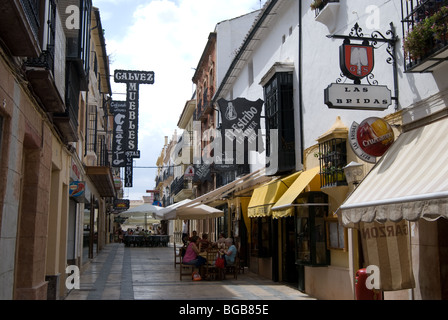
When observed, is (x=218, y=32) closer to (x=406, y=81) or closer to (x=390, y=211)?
(x=406, y=81)

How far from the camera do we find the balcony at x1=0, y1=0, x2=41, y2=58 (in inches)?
216

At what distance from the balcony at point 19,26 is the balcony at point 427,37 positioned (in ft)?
17.5

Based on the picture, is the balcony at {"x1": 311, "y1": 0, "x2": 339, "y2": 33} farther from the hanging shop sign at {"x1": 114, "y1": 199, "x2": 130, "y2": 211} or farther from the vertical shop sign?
the hanging shop sign at {"x1": 114, "y1": 199, "x2": 130, "y2": 211}

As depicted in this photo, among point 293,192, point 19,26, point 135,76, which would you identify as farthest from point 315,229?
point 135,76

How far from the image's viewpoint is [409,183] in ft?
22.3

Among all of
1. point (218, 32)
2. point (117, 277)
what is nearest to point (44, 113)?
point (117, 277)

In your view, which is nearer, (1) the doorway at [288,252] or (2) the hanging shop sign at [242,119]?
(1) the doorway at [288,252]

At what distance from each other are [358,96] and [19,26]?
554 cm

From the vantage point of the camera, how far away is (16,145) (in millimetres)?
7012

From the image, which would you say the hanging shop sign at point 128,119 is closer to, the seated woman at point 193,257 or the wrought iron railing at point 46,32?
the seated woman at point 193,257

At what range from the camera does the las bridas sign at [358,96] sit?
8484 millimetres

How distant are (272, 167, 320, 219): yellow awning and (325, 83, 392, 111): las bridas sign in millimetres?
3214

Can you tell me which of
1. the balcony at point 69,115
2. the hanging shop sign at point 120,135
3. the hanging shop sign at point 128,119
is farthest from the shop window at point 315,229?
the hanging shop sign at point 120,135

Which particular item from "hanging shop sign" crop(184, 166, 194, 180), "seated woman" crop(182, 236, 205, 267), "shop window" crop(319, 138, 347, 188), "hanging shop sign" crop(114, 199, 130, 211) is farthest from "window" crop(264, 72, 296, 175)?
"hanging shop sign" crop(114, 199, 130, 211)
